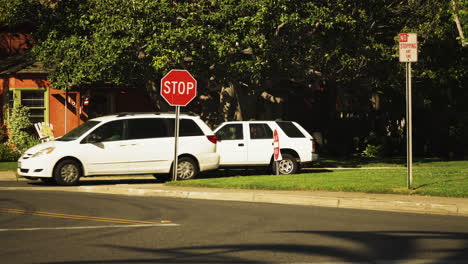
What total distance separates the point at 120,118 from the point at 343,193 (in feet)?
22.7

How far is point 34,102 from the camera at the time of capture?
99.5 ft

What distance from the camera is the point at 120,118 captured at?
62.6 feet

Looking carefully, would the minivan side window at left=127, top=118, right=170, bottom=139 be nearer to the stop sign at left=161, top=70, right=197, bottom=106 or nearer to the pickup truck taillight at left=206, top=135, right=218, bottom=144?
the stop sign at left=161, top=70, right=197, bottom=106

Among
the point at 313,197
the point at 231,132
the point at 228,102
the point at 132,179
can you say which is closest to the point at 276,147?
the point at 231,132

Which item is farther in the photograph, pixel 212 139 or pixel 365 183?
pixel 212 139

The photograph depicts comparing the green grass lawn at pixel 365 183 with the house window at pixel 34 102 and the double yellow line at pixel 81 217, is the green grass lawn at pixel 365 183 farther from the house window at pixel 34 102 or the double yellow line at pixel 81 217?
the house window at pixel 34 102

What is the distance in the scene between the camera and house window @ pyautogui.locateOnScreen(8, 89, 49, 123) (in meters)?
29.9

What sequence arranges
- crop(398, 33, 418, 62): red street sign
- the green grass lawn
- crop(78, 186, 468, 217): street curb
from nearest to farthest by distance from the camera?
crop(78, 186, 468, 217): street curb, crop(398, 33, 418, 62): red street sign, the green grass lawn

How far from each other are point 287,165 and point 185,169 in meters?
3.18

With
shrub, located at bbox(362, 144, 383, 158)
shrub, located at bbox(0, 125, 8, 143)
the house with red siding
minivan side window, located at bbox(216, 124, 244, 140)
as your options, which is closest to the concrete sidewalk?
minivan side window, located at bbox(216, 124, 244, 140)

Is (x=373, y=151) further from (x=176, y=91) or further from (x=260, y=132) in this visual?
(x=176, y=91)

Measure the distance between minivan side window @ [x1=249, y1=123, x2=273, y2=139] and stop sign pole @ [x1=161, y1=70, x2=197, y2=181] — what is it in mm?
2506

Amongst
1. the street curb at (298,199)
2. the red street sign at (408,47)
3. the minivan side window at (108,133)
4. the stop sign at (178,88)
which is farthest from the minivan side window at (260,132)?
the red street sign at (408,47)

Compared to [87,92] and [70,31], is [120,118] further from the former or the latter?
[87,92]
